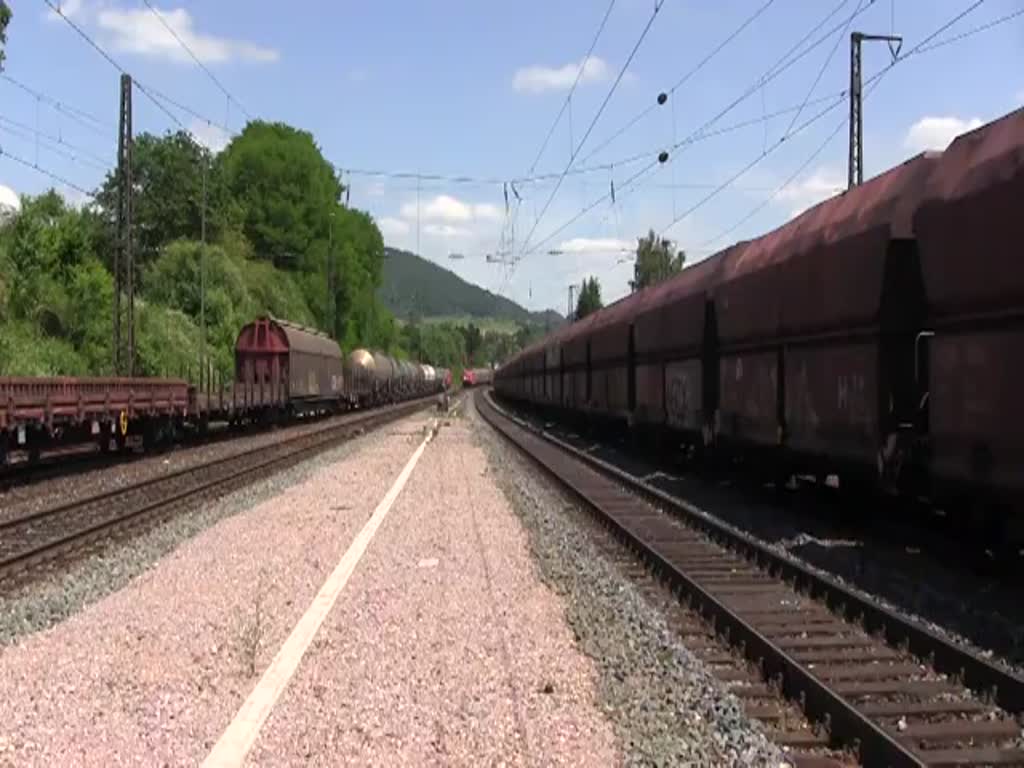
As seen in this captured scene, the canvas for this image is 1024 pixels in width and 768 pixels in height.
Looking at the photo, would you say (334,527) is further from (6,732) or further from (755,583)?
(6,732)

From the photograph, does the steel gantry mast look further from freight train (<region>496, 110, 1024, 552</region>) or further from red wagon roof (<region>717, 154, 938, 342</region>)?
red wagon roof (<region>717, 154, 938, 342</region>)

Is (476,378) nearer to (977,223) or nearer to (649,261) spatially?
(649,261)

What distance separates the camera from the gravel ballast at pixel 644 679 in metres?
5.67


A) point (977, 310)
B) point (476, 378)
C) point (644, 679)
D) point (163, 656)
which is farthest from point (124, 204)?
point (476, 378)

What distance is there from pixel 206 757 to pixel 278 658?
202 cm

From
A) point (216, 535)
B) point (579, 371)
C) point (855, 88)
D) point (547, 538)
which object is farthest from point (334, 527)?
point (579, 371)

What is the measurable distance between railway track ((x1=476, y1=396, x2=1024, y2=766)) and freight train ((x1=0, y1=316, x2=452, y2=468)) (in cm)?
1258

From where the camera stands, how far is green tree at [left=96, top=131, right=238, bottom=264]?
7656 centimetres

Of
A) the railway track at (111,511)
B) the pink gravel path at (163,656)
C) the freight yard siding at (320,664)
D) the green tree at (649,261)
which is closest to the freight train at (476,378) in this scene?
the green tree at (649,261)

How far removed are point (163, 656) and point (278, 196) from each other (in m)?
74.1

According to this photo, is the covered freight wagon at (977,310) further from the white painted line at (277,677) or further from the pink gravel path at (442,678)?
the white painted line at (277,677)

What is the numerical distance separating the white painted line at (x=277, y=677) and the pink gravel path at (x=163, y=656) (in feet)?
0.33

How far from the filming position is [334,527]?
1519cm

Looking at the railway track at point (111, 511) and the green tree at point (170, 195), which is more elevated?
the green tree at point (170, 195)
